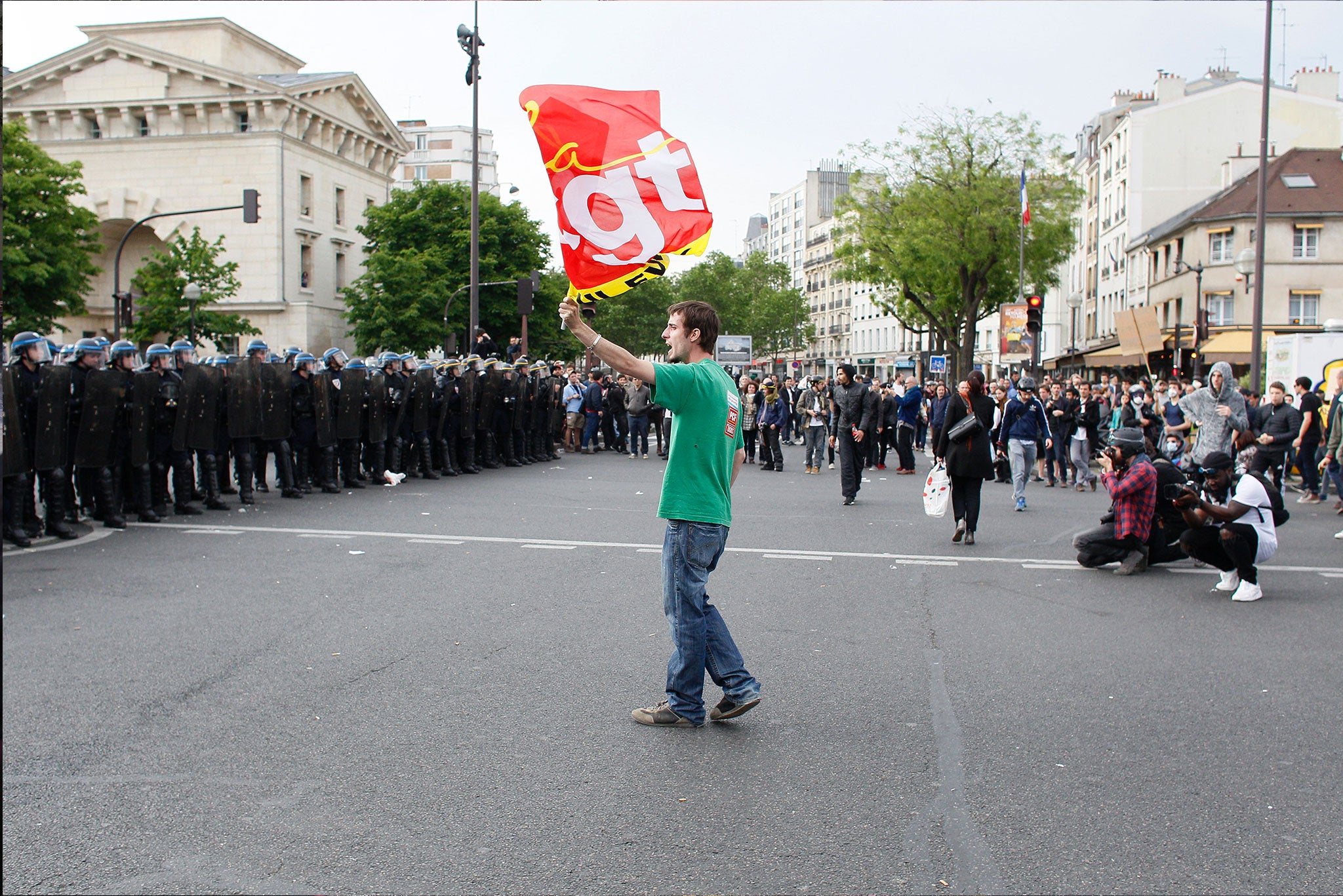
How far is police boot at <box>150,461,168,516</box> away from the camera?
12469 mm

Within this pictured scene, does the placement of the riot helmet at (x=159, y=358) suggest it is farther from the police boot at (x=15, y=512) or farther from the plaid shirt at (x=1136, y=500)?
the plaid shirt at (x=1136, y=500)

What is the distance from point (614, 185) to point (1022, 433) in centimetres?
1143

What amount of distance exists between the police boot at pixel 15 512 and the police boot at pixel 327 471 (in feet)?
16.3

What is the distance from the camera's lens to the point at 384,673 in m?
5.97

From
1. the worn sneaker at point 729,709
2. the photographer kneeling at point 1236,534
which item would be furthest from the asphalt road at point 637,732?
the photographer kneeling at point 1236,534

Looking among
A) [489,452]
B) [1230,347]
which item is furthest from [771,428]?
[1230,347]

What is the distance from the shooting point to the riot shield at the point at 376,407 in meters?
16.2

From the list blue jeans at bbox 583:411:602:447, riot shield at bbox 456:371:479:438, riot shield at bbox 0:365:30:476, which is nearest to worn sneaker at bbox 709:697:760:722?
riot shield at bbox 0:365:30:476

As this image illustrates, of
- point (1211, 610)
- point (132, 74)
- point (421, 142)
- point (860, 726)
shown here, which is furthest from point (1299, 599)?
point (421, 142)

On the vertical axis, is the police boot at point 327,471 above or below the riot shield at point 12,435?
below

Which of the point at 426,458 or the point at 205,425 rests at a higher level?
the point at 205,425

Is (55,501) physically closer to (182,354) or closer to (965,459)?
(182,354)

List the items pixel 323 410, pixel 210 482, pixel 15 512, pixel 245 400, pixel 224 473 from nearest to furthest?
pixel 15 512, pixel 210 482, pixel 245 400, pixel 224 473, pixel 323 410

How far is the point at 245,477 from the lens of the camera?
13750 mm
